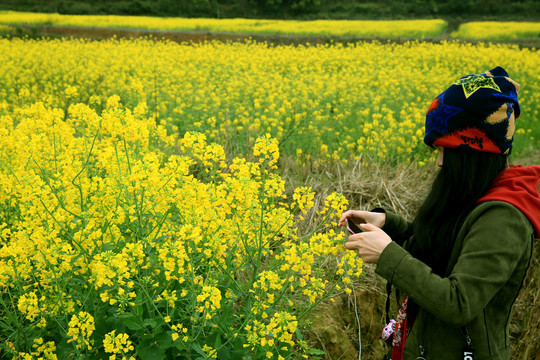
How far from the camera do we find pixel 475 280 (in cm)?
155

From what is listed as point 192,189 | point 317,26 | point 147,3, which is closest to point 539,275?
point 192,189

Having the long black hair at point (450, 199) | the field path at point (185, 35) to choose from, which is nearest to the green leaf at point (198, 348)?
the long black hair at point (450, 199)

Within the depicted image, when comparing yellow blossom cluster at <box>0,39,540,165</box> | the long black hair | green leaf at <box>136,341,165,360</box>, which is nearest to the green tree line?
yellow blossom cluster at <box>0,39,540,165</box>

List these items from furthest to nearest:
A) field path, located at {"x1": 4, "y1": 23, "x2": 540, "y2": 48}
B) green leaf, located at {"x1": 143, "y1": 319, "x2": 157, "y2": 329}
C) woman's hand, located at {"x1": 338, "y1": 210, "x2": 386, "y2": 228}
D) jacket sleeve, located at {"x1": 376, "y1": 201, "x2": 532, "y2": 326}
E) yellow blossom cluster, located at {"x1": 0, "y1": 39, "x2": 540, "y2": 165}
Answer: field path, located at {"x1": 4, "y1": 23, "x2": 540, "y2": 48}
yellow blossom cluster, located at {"x1": 0, "y1": 39, "x2": 540, "y2": 165}
woman's hand, located at {"x1": 338, "y1": 210, "x2": 386, "y2": 228}
green leaf, located at {"x1": 143, "y1": 319, "x2": 157, "y2": 329}
jacket sleeve, located at {"x1": 376, "y1": 201, "x2": 532, "y2": 326}

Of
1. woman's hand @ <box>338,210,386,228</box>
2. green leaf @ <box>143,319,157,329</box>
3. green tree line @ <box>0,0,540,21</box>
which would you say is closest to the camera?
green leaf @ <box>143,319,157,329</box>

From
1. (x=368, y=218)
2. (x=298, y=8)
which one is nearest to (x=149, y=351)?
(x=368, y=218)

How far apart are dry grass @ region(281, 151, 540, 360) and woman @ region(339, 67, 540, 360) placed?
86 cm

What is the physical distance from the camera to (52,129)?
2641mm

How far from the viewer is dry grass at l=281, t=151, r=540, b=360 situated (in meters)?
3.09

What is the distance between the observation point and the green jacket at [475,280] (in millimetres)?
1562

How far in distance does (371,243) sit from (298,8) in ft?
127

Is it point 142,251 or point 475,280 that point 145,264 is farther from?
point 475,280

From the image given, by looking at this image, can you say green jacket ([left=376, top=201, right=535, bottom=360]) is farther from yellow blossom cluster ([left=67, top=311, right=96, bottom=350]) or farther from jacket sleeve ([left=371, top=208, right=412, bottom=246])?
yellow blossom cluster ([left=67, top=311, right=96, bottom=350])

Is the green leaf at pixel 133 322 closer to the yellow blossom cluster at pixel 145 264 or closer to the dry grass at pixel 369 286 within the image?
the yellow blossom cluster at pixel 145 264
